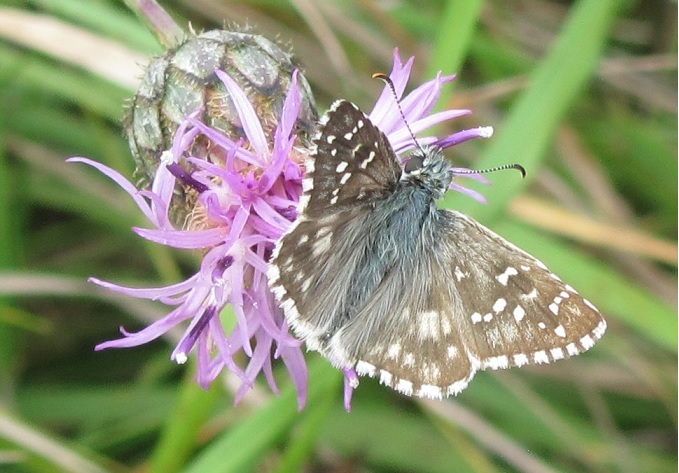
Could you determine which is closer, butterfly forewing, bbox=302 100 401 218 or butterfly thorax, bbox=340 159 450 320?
butterfly forewing, bbox=302 100 401 218

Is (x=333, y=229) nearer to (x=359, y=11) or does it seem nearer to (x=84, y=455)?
(x=84, y=455)

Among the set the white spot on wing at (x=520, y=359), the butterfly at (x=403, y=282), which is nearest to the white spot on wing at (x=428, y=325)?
the butterfly at (x=403, y=282)

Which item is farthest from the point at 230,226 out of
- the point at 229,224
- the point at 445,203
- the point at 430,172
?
the point at 445,203

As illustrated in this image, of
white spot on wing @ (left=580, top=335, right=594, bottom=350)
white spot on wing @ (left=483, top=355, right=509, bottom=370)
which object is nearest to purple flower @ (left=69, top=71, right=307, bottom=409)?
white spot on wing @ (left=483, top=355, right=509, bottom=370)

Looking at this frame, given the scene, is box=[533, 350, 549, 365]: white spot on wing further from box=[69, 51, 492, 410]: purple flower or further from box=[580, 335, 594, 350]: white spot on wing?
box=[69, 51, 492, 410]: purple flower

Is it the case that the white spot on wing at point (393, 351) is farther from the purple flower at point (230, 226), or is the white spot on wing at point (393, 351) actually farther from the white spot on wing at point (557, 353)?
the white spot on wing at point (557, 353)

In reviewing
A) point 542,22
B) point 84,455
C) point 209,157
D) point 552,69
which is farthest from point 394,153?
point 542,22

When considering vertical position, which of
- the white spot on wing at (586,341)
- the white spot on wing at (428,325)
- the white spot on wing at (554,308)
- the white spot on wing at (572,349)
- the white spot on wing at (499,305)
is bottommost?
the white spot on wing at (428,325)

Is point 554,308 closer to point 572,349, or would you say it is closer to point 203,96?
point 572,349
